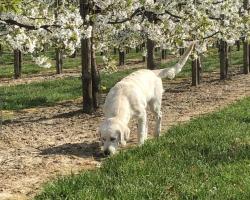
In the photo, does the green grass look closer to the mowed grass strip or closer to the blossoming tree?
the blossoming tree

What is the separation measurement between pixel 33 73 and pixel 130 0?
99.6 ft

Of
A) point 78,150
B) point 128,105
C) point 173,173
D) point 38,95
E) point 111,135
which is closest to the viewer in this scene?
point 173,173

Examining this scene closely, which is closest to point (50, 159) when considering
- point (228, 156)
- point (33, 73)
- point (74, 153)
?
point (74, 153)

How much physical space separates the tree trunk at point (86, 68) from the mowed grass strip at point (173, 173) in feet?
23.4

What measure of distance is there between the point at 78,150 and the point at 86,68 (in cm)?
678

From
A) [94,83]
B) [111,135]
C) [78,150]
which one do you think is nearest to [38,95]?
[94,83]

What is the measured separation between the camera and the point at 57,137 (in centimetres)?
1493

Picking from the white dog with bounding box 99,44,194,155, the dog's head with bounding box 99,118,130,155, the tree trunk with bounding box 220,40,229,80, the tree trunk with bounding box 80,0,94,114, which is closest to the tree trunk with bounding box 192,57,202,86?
the tree trunk with bounding box 220,40,229,80

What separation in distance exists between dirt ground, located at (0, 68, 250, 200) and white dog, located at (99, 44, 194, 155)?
0.87m

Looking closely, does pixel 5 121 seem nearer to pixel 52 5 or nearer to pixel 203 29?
pixel 52 5

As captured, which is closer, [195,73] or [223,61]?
[195,73]

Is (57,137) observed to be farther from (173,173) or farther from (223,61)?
(223,61)

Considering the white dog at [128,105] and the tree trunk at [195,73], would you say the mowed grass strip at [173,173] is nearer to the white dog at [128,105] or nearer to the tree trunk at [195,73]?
the white dog at [128,105]

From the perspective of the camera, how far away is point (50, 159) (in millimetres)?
11789
